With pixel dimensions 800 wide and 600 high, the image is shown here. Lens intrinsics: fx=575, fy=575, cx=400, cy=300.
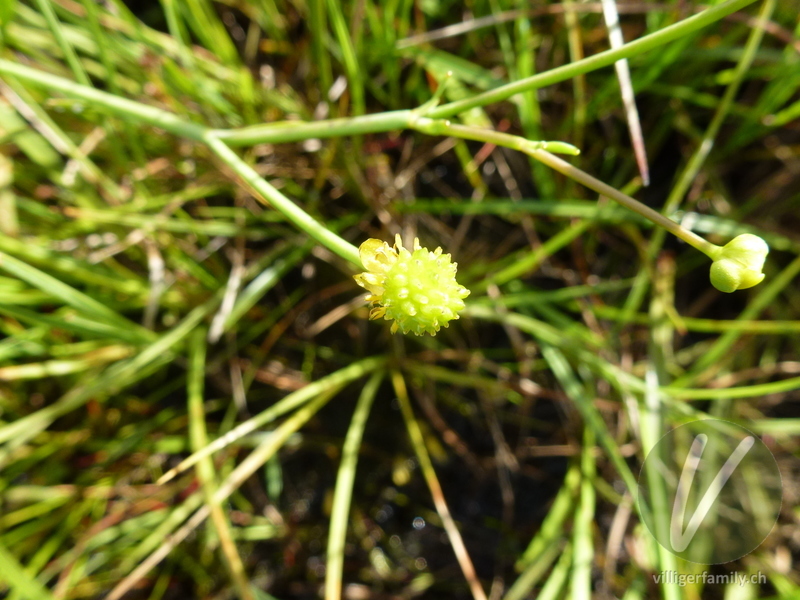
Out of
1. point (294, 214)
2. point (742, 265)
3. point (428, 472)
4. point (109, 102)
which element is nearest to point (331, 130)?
point (294, 214)

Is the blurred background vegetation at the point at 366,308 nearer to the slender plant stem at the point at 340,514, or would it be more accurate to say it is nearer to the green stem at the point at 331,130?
the slender plant stem at the point at 340,514

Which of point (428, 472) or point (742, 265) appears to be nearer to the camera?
point (742, 265)

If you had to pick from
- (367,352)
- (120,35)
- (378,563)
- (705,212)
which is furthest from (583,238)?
(120,35)

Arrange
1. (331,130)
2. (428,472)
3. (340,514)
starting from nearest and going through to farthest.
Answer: (331,130) < (340,514) < (428,472)

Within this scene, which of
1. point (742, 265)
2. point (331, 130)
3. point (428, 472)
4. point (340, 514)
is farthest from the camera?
point (428, 472)

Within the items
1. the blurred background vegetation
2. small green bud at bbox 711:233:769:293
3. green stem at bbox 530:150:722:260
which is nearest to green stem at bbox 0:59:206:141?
the blurred background vegetation

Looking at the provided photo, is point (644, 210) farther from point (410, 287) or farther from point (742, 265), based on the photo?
point (410, 287)

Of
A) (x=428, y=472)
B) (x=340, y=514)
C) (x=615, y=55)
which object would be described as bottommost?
(x=340, y=514)
